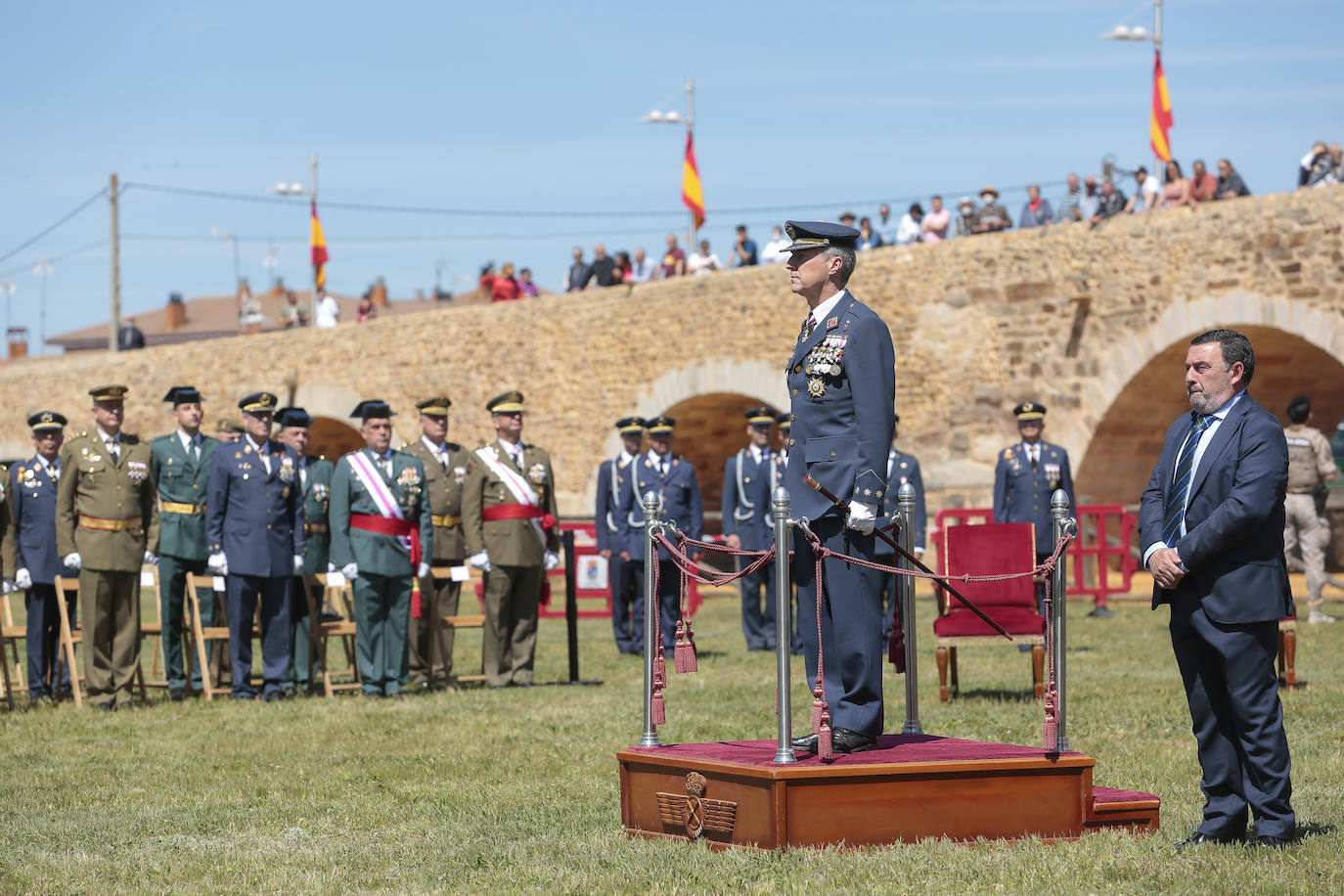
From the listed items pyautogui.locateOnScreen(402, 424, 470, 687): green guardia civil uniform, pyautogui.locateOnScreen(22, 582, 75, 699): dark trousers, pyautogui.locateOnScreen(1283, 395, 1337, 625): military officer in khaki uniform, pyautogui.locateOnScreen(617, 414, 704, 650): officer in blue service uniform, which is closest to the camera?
pyautogui.locateOnScreen(22, 582, 75, 699): dark trousers

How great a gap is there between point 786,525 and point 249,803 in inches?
99.8

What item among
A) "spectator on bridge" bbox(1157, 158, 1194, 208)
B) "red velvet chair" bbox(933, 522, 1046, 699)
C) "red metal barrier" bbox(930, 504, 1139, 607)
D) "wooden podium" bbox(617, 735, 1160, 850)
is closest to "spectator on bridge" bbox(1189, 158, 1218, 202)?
"spectator on bridge" bbox(1157, 158, 1194, 208)

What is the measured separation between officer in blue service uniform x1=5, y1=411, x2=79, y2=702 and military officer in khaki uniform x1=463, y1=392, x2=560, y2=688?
2.34 metres

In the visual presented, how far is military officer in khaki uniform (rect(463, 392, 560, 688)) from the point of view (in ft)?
33.5

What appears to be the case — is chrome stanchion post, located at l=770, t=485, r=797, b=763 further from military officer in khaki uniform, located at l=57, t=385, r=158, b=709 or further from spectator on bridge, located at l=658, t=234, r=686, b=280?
spectator on bridge, located at l=658, t=234, r=686, b=280

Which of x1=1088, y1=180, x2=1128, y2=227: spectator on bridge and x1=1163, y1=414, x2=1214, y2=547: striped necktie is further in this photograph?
x1=1088, y1=180, x2=1128, y2=227: spectator on bridge

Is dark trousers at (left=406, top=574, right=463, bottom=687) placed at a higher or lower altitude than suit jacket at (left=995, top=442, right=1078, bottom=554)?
lower

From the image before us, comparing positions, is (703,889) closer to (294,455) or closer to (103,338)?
(294,455)

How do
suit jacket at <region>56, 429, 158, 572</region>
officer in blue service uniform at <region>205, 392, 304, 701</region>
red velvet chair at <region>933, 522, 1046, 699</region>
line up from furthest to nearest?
officer in blue service uniform at <region>205, 392, 304, 701</region>, suit jacket at <region>56, 429, 158, 572</region>, red velvet chair at <region>933, 522, 1046, 699</region>

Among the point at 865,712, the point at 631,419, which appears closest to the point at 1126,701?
the point at 865,712

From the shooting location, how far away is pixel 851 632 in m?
5.19

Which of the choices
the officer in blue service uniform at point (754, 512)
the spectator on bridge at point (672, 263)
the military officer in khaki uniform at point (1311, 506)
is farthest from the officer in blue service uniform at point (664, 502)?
the spectator on bridge at point (672, 263)

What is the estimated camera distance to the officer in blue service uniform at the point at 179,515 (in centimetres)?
1018

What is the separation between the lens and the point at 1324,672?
9.67 m
